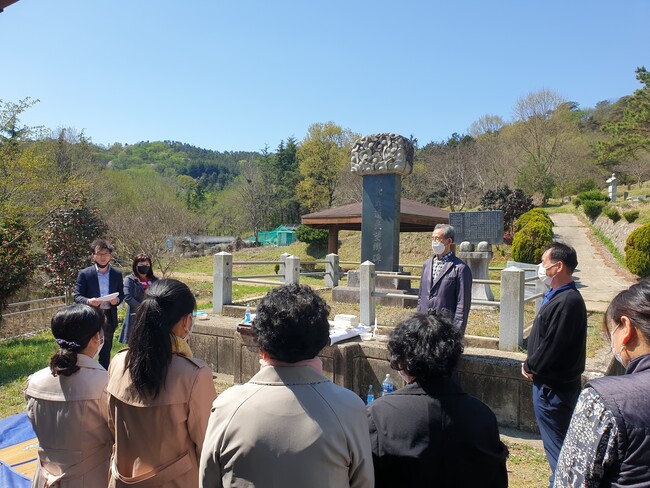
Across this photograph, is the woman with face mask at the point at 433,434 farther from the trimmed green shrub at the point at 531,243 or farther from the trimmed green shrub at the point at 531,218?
the trimmed green shrub at the point at 531,218

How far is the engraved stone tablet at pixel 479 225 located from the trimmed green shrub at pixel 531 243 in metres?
2.30

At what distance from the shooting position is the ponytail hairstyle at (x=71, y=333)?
6.86 feet

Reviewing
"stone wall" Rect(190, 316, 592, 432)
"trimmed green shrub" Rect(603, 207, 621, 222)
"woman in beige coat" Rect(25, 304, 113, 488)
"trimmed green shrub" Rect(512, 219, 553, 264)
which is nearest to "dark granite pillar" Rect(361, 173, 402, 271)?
"stone wall" Rect(190, 316, 592, 432)

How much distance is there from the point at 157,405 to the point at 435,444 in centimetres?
106

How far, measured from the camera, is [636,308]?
5.03ft

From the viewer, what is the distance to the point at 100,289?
511 cm

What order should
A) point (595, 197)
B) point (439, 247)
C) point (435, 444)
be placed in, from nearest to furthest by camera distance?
point (435, 444) < point (439, 247) < point (595, 197)

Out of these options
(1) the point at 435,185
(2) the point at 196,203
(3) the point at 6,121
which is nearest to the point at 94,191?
(3) the point at 6,121

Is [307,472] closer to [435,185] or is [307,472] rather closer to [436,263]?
[436,263]

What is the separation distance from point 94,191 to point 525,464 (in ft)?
98.4

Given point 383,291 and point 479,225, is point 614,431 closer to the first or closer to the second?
point 383,291

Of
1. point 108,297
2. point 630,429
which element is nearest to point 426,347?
point 630,429

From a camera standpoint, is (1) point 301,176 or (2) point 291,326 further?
(1) point 301,176

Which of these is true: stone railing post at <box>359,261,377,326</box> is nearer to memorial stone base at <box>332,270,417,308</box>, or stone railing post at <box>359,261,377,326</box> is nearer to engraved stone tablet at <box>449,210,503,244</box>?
memorial stone base at <box>332,270,417,308</box>
